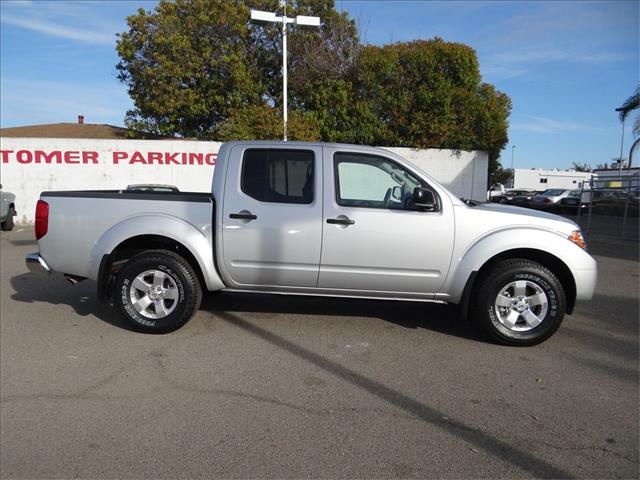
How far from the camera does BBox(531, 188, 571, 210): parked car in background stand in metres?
30.1

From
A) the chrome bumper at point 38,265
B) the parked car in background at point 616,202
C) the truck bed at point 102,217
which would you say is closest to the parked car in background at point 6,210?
the chrome bumper at point 38,265

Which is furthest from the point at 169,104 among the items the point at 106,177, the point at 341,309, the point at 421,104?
the point at 341,309

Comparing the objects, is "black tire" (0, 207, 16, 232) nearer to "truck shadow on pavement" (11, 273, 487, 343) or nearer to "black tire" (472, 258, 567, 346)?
"truck shadow on pavement" (11, 273, 487, 343)

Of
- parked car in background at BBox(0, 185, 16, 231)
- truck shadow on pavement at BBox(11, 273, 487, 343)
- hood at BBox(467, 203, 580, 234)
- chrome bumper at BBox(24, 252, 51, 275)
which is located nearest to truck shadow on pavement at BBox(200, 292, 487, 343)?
truck shadow on pavement at BBox(11, 273, 487, 343)

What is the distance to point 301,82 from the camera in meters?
24.7

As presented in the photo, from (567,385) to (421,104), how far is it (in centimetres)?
1803

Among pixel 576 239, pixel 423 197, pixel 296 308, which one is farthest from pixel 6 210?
pixel 576 239

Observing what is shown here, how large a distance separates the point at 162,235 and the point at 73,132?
30440 millimetres

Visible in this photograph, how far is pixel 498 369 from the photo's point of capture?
4223 mm

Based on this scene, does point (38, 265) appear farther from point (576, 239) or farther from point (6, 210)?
point (6, 210)

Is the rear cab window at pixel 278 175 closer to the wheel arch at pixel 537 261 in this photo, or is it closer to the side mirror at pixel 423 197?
the side mirror at pixel 423 197

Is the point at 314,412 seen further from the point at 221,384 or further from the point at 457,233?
the point at 457,233

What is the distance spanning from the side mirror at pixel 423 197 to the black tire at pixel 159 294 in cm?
231

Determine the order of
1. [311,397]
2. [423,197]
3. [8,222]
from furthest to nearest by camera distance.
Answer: [8,222], [423,197], [311,397]
